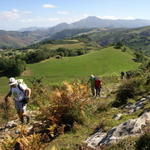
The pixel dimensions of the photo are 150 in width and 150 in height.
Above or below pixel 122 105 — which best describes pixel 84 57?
below

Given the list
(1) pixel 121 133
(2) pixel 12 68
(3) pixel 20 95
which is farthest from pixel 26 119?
(2) pixel 12 68

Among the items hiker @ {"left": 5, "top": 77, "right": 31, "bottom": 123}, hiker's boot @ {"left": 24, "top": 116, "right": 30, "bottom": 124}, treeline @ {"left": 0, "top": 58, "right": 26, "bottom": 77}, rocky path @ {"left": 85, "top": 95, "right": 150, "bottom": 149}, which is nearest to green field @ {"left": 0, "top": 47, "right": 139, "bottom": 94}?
treeline @ {"left": 0, "top": 58, "right": 26, "bottom": 77}

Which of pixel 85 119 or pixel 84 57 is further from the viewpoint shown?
pixel 84 57

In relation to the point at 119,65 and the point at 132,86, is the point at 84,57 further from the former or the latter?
the point at 132,86

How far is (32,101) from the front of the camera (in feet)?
45.6

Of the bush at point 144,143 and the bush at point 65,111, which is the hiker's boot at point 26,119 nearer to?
the bush at point 65,111

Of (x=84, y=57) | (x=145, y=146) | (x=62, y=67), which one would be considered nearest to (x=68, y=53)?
(x=84, y=57)

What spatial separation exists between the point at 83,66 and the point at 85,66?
69 centimetres

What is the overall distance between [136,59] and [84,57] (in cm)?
1964

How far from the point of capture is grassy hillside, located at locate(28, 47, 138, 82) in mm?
94294

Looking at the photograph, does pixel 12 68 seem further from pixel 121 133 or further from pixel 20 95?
pixel 121 133

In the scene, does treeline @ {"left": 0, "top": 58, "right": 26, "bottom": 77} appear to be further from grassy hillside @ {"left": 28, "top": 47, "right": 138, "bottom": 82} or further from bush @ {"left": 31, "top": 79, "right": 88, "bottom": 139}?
bush @ {"left": 31, "top": 79, "right": 88, "bottom": 139}

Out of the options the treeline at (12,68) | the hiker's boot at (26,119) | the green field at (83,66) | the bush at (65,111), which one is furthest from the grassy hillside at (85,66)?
the bush at (65,111)

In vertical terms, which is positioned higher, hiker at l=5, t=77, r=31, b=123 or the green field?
hiker at l=5, t=77, r=31, b=123
